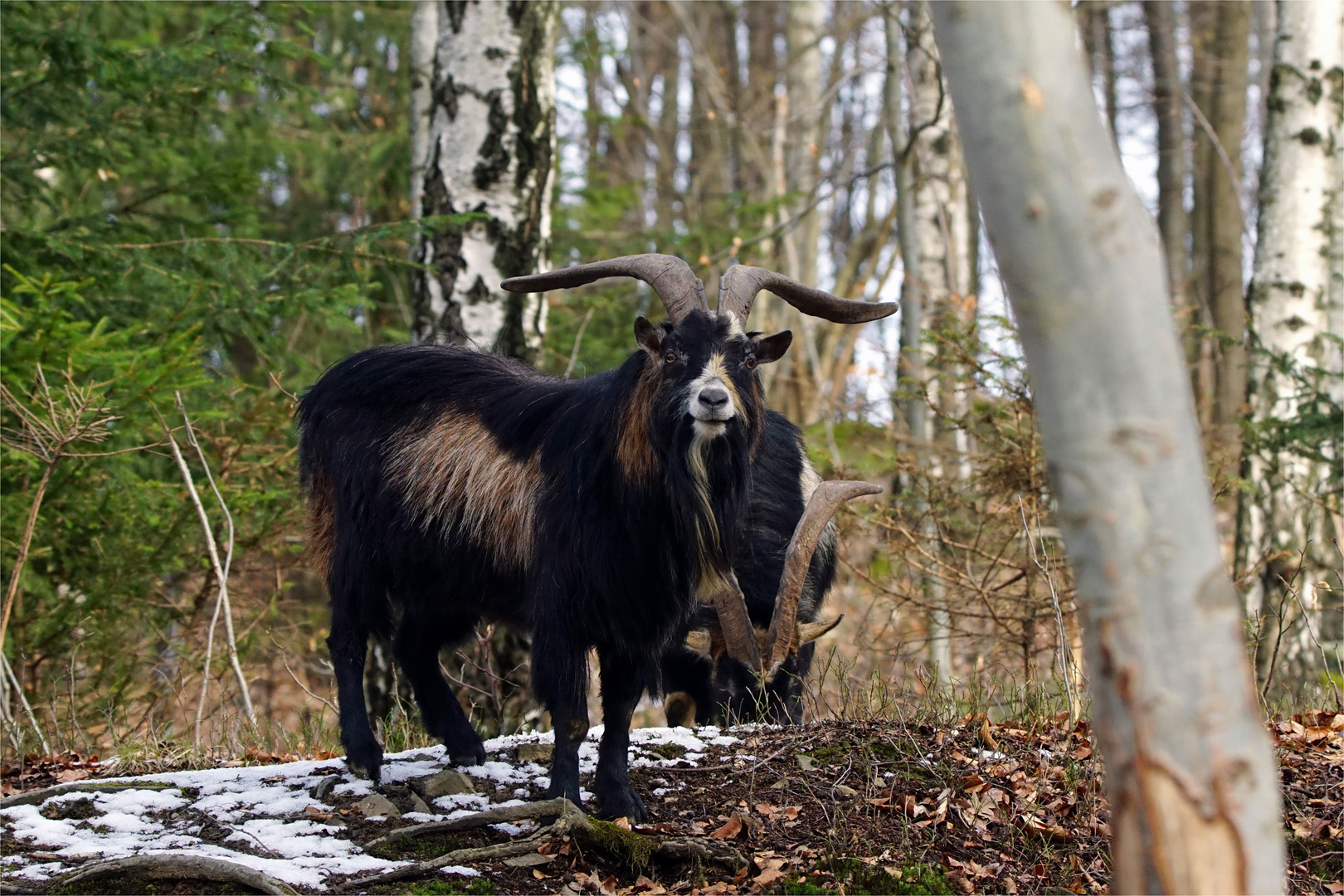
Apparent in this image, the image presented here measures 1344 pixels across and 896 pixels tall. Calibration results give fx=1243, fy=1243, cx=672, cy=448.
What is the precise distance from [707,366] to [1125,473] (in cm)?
225

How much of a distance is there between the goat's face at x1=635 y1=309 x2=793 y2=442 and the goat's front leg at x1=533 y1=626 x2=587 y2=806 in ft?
3.22

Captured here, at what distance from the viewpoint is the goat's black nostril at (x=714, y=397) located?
4.34 meters

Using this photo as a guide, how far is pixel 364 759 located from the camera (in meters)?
5.13

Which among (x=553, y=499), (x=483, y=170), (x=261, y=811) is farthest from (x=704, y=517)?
(x=483, y=170)

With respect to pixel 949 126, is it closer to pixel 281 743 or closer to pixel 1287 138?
pixel 1287 138

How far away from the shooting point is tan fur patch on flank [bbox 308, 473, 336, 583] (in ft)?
19.2

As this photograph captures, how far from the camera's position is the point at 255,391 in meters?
9.13

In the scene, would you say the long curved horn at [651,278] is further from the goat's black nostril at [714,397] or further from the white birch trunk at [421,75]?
the white birch trunk at [421,75]

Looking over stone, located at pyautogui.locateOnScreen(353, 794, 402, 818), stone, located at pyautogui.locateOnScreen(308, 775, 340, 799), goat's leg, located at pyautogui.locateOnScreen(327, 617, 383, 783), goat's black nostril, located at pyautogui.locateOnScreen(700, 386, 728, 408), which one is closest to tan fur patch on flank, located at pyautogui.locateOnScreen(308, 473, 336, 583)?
goat's leg, located at pyautogui.locateOnScreen(327, 617, 383, 783)

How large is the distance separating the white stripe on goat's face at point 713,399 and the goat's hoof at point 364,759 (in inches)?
78.0

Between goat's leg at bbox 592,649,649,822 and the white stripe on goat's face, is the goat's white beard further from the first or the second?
goat's leg at bbox 592,649,649,822

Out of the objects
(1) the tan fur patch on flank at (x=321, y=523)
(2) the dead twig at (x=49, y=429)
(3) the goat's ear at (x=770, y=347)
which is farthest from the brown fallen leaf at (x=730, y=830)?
(2) the dead twig at (x=49, y=429)

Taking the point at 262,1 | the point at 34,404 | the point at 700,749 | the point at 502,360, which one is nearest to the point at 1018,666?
the point at 700,749

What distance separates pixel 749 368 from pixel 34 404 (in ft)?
13.6
